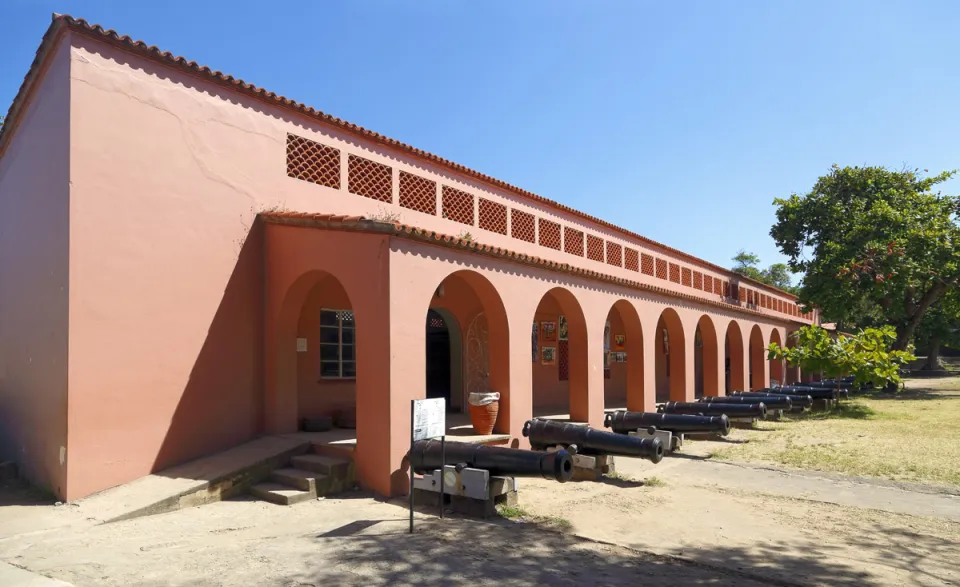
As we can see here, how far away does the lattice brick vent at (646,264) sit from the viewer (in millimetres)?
18359

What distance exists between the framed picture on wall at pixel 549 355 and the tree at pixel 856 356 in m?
7.68

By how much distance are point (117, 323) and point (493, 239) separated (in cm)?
699

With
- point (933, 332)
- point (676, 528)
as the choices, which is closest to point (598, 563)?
point (676, 528)

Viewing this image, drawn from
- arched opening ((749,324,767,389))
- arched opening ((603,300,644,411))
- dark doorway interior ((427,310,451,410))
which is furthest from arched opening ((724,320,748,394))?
dark doorway interior ((427,310,451,410))

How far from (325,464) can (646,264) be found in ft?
42.9

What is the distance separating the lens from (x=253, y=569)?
502cm

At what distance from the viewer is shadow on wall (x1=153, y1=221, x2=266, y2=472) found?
7.89 meters

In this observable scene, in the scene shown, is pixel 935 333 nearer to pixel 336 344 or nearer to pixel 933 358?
pixel 933 358

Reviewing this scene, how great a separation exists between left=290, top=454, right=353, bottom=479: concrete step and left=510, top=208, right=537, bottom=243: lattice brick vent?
6.72 meters

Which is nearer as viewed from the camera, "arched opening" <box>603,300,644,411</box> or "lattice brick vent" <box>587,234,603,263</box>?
"arched opening" <box>603,300,644,411</box>

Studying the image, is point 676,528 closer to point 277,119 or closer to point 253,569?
point 253,569

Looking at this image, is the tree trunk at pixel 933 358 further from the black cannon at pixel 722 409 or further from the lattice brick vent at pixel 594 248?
the black cannon at pixel 722 409

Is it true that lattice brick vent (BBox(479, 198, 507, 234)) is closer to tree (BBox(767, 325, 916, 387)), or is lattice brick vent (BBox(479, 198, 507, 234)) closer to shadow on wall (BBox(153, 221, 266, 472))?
shadow on wall (BBox(153, 221, 266, 472))

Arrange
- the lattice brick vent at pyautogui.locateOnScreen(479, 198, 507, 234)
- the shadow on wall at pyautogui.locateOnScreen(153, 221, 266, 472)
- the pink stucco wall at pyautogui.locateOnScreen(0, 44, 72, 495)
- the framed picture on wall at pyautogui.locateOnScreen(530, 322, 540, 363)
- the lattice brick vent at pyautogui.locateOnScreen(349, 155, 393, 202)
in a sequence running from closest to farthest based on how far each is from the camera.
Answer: the pink stucco wall at pyautogui.locateOnScreen(0, 44, 72, 495)
the shadow on wall at pyautogui.locateOnScreen(153, 221, 266, 472)
the lattice brick vent at pyautogui.locateOnScreen(349, 155, 393, 202)
the lattice brick vent at pyautogui.locateOnScreen(479, 198, 507, 234)
the framed picture on wall at pyautogui.locateOnScreen(530, 322, 540, 363)
